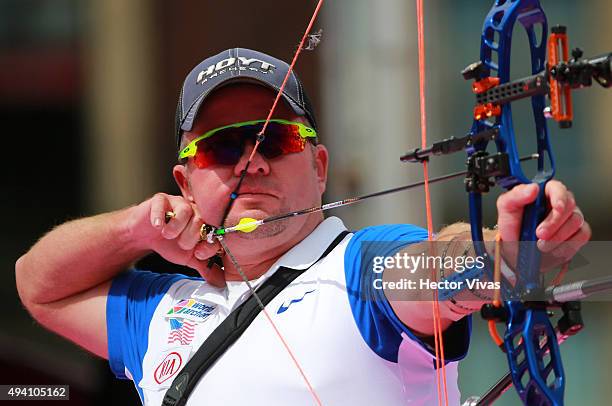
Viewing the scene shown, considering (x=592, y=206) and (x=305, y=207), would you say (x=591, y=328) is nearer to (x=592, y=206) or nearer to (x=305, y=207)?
(x=592, y=206)

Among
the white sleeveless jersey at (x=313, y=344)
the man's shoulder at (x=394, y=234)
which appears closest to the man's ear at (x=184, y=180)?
the white sleeveless jersey at (x=313, y=344)

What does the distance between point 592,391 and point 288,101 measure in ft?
10.7

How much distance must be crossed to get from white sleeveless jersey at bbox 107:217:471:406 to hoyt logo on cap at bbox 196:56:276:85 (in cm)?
35

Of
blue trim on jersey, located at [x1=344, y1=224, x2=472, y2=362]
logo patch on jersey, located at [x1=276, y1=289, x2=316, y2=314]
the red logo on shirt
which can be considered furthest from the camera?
the red logo on shirt

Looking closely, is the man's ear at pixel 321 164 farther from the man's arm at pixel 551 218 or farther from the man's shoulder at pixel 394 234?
the man's arm at pixel 551 218

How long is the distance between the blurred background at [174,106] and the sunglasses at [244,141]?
114 cm

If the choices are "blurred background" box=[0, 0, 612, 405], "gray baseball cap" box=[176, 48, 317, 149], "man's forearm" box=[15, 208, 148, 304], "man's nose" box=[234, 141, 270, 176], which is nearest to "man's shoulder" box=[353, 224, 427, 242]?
"man's nose" box=[234, 141, 270, 176]

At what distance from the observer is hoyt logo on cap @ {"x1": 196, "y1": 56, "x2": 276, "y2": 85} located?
96.0 inches

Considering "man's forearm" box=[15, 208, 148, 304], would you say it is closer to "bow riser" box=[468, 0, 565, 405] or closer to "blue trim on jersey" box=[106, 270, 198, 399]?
"blue trim on jersey" box=[106, 270, 198, 399]

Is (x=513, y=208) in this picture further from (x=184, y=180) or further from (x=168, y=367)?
(x=184, y=180)

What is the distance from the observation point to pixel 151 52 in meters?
6.51

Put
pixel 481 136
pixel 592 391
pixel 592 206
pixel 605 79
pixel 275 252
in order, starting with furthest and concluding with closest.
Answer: pixel 592 206 < pixel 592 391 < pixel 275 252 < pixel 481 136 < pixel 605 79

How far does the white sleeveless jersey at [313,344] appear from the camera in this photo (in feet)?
6.73

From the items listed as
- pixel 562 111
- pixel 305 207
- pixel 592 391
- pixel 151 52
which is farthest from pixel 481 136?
pixel 151 52
